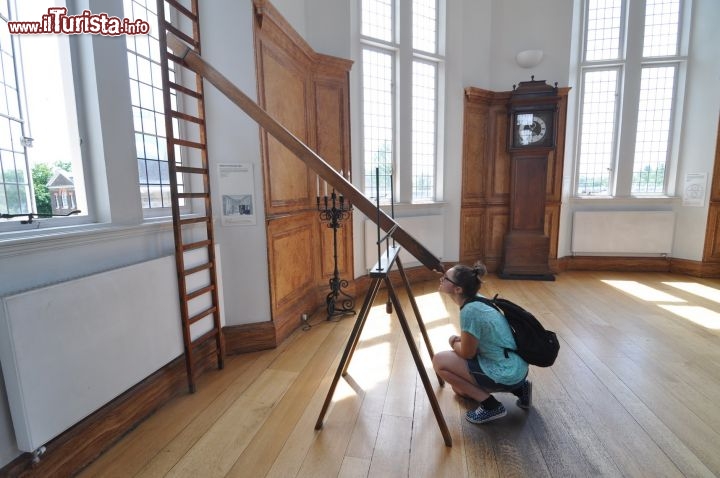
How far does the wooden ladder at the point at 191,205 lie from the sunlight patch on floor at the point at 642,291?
4589mm

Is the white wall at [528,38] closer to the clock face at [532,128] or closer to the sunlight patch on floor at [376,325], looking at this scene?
the clock face at [532,128]

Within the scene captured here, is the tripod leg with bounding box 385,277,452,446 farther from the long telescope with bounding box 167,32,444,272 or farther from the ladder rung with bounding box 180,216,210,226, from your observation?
the ladder rung with bounding box 180,216,210,226

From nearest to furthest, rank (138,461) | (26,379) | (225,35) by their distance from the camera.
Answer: (26,379) < (138,461) < (225,35)

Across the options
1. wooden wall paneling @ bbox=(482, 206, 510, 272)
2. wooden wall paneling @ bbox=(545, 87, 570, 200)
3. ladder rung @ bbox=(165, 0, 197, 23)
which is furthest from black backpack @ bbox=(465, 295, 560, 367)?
wooden wall paneling @ bbox=(545, 87, 570, 200)

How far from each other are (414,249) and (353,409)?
3.34 feet

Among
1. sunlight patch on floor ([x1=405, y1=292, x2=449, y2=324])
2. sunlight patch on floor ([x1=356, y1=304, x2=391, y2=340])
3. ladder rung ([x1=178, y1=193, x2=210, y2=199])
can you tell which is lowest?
sunlight patch on floor ([x1=356, y1=304, x2=391, y2=340])

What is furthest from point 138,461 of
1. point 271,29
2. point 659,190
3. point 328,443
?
point 659,190

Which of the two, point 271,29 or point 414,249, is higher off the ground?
point 271,29

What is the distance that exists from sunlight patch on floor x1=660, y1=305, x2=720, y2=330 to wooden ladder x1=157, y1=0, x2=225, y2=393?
4.25 metres

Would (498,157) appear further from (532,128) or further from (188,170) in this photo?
(188,170)

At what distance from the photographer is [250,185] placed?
2.57m

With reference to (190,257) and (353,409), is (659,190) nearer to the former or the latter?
(353,409)

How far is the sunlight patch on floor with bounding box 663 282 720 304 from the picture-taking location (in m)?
4.00

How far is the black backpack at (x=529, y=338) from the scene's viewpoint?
5.98ft
